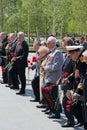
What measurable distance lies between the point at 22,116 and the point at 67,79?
2160 mm

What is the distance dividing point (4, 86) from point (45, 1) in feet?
144

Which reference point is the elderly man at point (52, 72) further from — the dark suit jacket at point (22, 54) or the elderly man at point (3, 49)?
the elderly man at point (3, 49)

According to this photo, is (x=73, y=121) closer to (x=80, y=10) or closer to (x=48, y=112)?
(x=48, y=112)

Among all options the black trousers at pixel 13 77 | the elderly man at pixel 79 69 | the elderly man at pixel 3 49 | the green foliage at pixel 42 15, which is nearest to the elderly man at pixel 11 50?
the black trousers at pixel 13 77

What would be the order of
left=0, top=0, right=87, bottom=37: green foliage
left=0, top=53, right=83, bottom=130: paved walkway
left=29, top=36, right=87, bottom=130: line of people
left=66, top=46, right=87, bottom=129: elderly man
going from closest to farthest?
1. left=66, top=46, right=87, bottom=129: elderly man
2. left=29, top=36, right=87, bottom=130: line of people
3. left=0, top=53, right=83, bottom=130: paved walkway
4. left=0, top=0, right=87, bottom=37: green foliage

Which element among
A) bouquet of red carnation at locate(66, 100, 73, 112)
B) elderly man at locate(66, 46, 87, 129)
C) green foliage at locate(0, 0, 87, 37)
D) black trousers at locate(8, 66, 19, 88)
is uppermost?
elderly man at locate(66, 46, 87, 129)

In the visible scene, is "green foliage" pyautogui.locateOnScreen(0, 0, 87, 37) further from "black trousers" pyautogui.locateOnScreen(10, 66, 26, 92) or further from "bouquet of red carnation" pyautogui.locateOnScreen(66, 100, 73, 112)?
"bouquet of red carnation" pyautogui.locateOnScreen(66, 100, 73, 112)

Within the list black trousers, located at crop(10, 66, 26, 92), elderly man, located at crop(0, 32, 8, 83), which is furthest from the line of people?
elderly man, located at crop(0, 32, 8, 83)

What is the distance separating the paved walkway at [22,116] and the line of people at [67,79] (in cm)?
29

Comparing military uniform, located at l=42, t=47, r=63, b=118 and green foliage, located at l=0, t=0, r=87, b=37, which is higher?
military uniform, located at l=42, t=47, r=63, b=118

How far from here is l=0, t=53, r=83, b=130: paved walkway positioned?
972 centimetres

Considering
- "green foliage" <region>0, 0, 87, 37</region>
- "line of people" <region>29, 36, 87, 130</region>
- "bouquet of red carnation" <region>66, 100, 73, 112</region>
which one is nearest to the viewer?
"line of people" <region>29, 36, 87, 130</region>

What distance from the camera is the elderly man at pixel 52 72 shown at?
1014 centimetres

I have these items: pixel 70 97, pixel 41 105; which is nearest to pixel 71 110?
pixel 70 97
